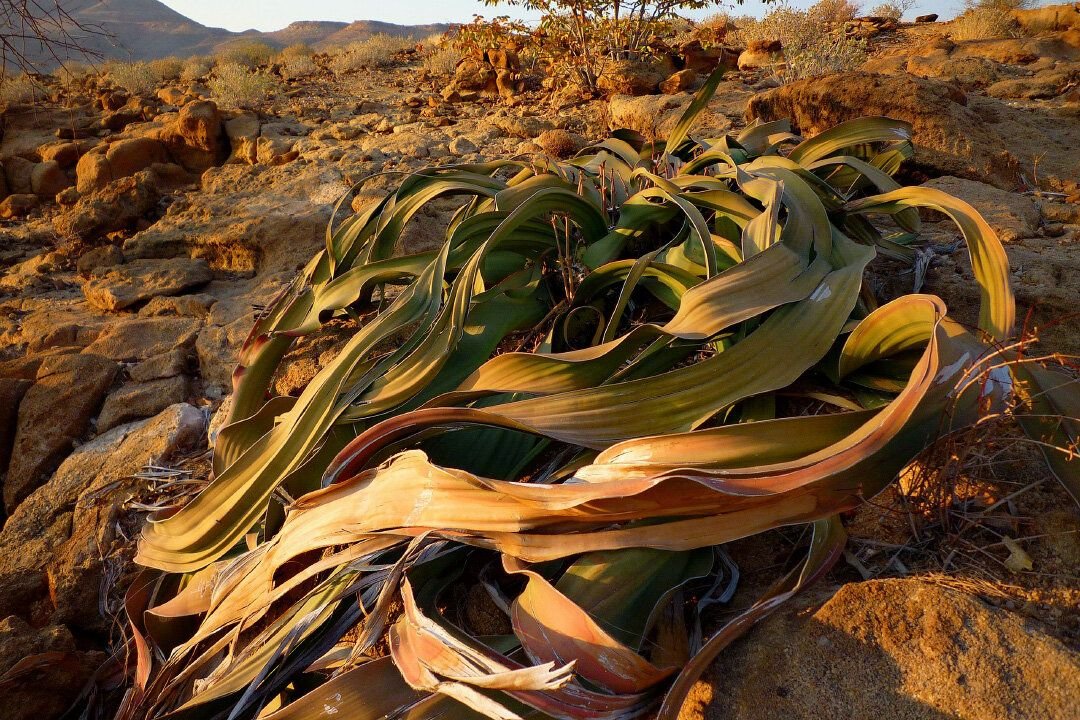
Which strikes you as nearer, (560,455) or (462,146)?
(560,455)

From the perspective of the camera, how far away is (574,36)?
489 cm

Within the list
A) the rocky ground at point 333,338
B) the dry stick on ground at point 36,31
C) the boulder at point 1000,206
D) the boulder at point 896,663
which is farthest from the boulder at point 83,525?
the boulder at point 1000,206

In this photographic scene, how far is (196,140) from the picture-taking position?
4.59 meters

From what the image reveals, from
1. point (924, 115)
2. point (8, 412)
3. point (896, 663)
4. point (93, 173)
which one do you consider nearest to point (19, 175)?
point (93, 173)

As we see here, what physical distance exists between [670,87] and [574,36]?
0.98m

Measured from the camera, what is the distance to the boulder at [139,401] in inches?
83.7

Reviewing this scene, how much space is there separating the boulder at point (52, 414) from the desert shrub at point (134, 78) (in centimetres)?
672

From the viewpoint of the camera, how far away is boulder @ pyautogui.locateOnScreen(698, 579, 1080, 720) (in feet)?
2.71

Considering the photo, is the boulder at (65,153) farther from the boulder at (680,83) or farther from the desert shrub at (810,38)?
the desert shrub at (810,38)

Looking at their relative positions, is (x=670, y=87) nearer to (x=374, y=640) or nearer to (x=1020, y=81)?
(x=1020, y=81)

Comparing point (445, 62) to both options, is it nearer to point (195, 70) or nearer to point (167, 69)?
point (195, 70)

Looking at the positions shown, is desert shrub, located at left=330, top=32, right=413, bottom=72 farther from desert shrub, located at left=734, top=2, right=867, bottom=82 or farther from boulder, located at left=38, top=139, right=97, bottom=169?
desert shrub, located at left=734, top=2, right=867, bottom=82

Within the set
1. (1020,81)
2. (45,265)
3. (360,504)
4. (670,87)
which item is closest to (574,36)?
(670,87)

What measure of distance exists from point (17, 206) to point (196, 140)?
1.22 metres
